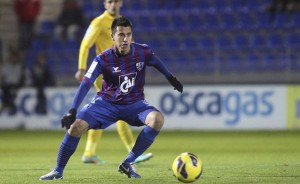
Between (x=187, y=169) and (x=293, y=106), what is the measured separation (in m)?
10.2

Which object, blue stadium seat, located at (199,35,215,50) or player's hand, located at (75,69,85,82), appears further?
blue stadium seat, located at (199,35,215,50)

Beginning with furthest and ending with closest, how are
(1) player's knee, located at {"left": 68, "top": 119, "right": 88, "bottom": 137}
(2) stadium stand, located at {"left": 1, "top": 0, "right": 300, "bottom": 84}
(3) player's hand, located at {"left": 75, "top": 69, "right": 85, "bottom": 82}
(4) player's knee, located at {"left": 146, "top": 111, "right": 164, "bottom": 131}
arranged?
(2) stadium stand, located at {"left": 1, "top": 0, "right": 300, "bottom": 84} → (3) player's hand, located at {"left": 75, "top": 69, "right": 85, "bottom": 82} → (4) player's knee, located at {"left": 146, "top": 111, "right": 164, "bottom": 131} → (1) player's knee, located at {"left": 68, "top": 119, "right": 88, "bottom": 137}

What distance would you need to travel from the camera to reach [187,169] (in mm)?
7625

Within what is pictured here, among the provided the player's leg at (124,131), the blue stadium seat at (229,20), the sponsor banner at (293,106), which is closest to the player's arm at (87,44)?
the player's leg at (124,131)

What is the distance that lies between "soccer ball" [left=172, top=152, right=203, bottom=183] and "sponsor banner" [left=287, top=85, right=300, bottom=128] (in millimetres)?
9992

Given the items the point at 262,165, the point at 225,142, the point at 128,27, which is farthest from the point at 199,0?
the point at 128,27

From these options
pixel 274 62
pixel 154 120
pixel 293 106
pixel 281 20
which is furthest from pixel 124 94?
pixel 281 20

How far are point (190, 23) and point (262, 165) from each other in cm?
1055

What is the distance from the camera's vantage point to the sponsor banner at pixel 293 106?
17.3 metres

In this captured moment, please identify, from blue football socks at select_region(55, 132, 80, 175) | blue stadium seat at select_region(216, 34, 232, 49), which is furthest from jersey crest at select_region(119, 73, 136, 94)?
blue stadium seat at select_region(216, 34, 232, 49)

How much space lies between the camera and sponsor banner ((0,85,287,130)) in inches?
687

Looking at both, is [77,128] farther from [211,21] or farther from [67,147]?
[211,21]

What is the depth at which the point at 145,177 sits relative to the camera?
845 centimetres

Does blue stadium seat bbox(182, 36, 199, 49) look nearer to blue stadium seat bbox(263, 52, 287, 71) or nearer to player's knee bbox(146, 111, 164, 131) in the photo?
blue stadium seat bbox(263, 52, 287, 71)
